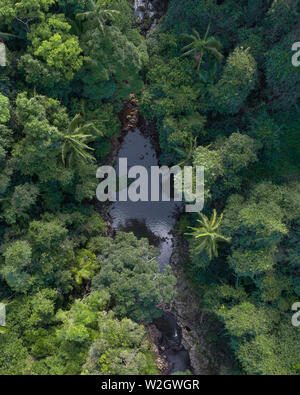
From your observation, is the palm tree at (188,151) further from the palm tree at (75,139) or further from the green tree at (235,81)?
the palm tree at (75,139)

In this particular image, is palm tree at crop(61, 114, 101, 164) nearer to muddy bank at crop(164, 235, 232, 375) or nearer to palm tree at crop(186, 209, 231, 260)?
palm tree at crop(186, 209, 231, 260)

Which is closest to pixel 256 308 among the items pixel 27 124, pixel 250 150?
pixel 250 150

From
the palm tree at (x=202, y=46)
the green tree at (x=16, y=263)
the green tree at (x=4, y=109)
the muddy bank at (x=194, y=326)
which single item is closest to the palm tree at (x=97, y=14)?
the palm tree at (x=202, y=46)

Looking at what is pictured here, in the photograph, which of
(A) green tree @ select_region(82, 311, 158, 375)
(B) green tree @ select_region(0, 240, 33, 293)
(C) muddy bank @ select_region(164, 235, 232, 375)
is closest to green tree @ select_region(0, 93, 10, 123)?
(B) green tree @ select_region(0, 240, 33, 293)

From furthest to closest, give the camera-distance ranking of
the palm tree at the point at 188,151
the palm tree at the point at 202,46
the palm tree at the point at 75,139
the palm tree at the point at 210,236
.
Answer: the palm tree at the point at 188,151
the palm tree at the point at 202,46
the palm tree at the point at 210,236
the palm tree at the point at 75,139

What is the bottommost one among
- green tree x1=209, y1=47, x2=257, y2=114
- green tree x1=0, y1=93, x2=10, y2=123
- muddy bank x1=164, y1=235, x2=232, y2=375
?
muddy bank x1=164, y1=235, x2=232, y2=375

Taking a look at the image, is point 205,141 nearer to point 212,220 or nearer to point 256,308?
point 212,220

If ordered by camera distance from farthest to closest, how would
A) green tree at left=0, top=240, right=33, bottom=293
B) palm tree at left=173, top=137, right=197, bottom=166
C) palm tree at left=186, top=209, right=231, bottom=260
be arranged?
palm tree at left=173, top=137, right=197, bottom=166
palm tree at left=186, top=209, right=231, bottom=260
green tree at left=0, top=240, right=33, bottom=293
